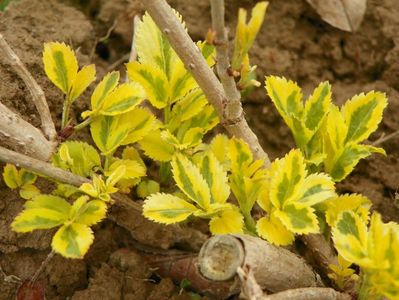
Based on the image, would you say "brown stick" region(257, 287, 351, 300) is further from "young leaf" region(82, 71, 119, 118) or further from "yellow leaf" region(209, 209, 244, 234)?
"young leaf" region(82, 71, 119, 118)

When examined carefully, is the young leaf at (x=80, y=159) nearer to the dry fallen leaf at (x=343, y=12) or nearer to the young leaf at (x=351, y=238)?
the young leaf at (x=351, y=238)

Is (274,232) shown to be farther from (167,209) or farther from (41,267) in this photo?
(41,267)

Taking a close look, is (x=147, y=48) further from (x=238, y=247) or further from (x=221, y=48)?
(x=238, y=247)

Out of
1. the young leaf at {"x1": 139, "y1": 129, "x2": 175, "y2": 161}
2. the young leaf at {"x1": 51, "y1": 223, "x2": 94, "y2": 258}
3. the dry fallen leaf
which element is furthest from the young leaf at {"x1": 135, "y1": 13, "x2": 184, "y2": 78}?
the dry fallen leaf

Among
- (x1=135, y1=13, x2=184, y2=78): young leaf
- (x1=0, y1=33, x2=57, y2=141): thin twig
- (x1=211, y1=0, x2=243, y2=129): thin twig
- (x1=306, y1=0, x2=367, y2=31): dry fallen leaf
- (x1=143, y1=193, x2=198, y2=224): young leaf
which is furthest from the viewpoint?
(x1=306, y1=0, x2=367, y2=31): dry fallen leaf

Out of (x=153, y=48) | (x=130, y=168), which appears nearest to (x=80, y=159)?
(x=130, y=168)

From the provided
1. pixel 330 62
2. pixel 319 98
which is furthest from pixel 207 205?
pixel 330 62
